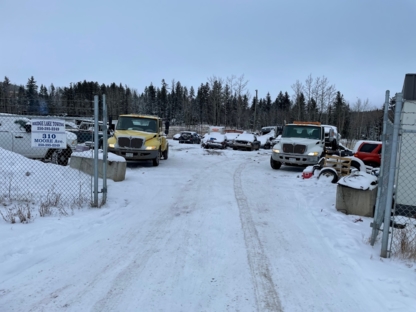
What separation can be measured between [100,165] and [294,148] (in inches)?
321

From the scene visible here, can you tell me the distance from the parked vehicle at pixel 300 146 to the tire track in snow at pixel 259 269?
782cm

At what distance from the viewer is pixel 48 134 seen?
6.55m

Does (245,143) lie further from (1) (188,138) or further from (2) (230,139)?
(1) (188,138)

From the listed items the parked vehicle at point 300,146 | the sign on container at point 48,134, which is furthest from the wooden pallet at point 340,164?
the sign on container at point 48,134

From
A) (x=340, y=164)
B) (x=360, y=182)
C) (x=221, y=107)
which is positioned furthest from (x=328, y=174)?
(x=221, y=107)

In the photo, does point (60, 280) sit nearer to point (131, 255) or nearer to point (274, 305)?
point (131, 255)

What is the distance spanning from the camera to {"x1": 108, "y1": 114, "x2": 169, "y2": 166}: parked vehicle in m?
13.4

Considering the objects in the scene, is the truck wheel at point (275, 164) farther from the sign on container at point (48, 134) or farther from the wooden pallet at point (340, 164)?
the sign on container at point (48, 134)

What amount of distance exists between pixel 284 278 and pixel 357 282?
34.2 inches

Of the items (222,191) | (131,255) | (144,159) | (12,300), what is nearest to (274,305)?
(131,255)

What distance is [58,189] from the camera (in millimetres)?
7914

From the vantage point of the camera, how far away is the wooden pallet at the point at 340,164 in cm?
1157

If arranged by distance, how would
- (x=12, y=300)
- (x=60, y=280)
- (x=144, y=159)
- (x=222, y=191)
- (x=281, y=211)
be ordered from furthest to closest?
(x=144, y=159) → (x=222, y=191) → (x=281, y=211) → (x=60, y=280) → (x=12, y=300)

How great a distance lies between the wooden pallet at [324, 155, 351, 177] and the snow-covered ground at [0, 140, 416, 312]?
4805mm
